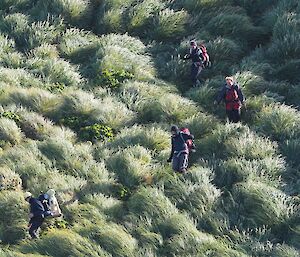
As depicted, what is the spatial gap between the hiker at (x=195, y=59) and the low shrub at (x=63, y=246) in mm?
7213

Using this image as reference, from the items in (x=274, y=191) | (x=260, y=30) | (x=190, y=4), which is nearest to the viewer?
(x=274, y=191)

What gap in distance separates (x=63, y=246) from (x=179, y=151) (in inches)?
132

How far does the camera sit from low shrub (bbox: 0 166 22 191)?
11.8m

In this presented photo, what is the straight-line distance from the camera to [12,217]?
36.3 ft

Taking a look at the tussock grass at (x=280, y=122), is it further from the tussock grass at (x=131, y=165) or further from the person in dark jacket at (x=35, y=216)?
the person in dark jacket at (x=35, y=216)

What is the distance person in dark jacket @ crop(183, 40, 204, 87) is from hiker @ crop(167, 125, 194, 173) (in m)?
4.22

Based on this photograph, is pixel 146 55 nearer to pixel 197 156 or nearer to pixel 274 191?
pixel 197 156

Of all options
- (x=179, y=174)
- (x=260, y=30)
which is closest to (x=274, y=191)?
(x=179, y=174)

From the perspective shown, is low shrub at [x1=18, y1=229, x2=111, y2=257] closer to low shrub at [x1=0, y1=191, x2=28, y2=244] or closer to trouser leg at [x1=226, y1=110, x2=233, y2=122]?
low shrub at [x1=0, y1=191, x2=28, y2=244]

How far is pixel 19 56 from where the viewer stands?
17.5 metres

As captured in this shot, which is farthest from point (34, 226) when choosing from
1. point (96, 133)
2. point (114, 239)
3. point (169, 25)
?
point (169, 25)

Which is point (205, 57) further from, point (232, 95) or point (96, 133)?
point (96, 133)

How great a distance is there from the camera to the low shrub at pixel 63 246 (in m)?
10.2

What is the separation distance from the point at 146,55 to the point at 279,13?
4544 mm
